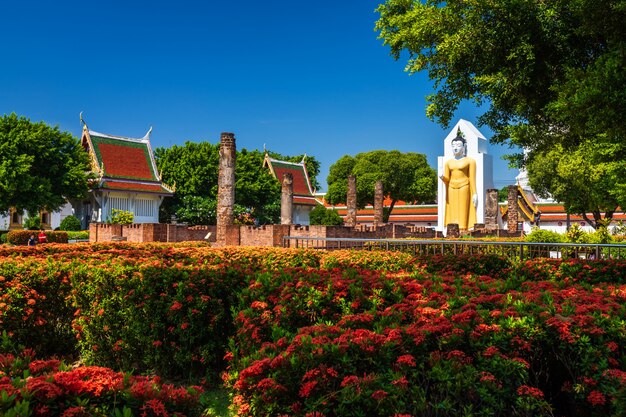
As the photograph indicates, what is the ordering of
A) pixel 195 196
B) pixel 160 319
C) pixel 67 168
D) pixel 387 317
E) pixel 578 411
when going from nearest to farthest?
1. pixel 578 411
2. pixel 387 317
3. pixel 160 319
4. pixel 67 168
5. pixel 195 196

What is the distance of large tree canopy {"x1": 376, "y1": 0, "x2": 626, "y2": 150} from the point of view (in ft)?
27.7

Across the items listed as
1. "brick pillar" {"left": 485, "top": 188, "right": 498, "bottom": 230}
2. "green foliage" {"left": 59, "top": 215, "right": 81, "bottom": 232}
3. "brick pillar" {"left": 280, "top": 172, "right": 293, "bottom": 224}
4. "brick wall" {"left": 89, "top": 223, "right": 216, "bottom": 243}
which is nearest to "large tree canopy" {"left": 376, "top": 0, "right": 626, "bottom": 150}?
"brick wall" {"left": 89, "top": 223, "right": 216, "bottom": 243}

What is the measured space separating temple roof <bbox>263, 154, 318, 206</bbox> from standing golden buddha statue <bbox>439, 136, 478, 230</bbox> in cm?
1838

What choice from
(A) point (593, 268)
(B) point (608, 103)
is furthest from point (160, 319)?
(B) point (608, 103)

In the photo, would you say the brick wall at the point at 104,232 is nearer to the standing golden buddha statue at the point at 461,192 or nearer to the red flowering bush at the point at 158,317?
the red flowering bush at the point at 158,317

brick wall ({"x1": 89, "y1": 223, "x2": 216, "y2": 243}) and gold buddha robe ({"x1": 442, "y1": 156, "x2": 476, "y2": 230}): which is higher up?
gold buddha robe ({"x1": 442, "y1": 156, "x2": 476, "y2": 230})

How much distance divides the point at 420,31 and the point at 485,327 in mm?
10430

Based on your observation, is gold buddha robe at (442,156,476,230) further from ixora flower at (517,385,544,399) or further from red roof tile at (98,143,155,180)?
ixora flower at (517,385,544,399)

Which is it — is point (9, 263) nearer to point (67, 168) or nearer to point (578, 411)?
point (578, 411)

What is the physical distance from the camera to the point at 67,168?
40531 mm

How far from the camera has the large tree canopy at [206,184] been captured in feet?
147

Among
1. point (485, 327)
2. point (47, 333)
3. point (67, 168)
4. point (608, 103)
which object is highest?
point (67, 168)

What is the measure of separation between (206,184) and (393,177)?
21.7 m

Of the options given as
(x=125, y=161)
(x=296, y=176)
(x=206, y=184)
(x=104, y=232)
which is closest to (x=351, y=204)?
(x=206, y=184)
